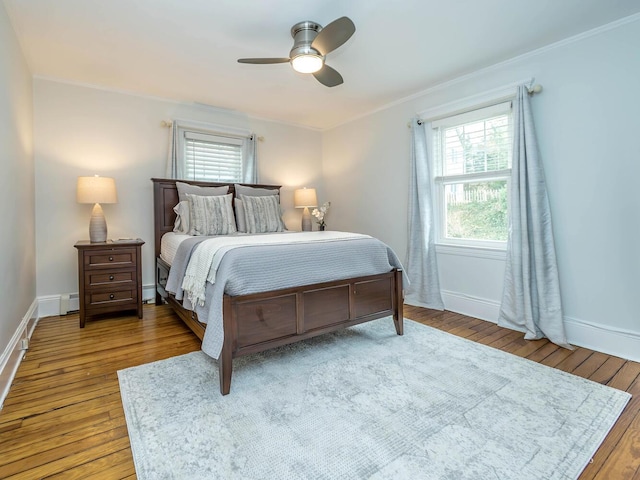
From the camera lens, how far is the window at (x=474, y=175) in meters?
3.12

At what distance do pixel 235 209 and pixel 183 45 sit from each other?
1775 millimetres

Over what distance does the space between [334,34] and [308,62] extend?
0.36 meters

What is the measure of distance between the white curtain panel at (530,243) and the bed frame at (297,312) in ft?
3.57

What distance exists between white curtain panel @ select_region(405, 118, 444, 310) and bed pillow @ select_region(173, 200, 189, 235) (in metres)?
2.58

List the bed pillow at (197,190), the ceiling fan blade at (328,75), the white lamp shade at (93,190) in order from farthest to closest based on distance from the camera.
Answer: the bed pillow at (197,190), the white lamp shade at (93,190), the ceiling fan blade at (328,75)

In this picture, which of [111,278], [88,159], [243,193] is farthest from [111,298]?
[243,193]

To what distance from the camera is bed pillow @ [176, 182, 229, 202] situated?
12.3 ft

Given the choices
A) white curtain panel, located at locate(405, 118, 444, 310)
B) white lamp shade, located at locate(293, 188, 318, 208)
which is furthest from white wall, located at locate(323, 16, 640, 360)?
white lamp shade, located at locate(293, 188, 318, 208)

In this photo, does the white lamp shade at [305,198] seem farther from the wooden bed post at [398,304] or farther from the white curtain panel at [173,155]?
the wooden bed post at [398,304]

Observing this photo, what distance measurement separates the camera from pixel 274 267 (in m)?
2.10

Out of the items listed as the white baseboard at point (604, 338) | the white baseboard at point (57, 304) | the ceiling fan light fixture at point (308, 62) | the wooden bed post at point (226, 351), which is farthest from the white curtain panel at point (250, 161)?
the white baseboard at point (604, 338)

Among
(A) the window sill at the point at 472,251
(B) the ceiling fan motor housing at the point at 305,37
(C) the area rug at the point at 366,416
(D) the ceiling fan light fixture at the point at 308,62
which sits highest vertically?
(B) the ceiling fan motor housing at the point at 305,37

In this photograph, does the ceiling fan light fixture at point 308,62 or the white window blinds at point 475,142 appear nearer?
the ceiling fan light fixture at point 308,62

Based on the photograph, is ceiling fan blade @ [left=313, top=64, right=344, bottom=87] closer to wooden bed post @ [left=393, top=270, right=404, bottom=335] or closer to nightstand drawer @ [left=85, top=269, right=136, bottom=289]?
wooden bed post @ [left=393, top=270, right=404, bottom=335]
